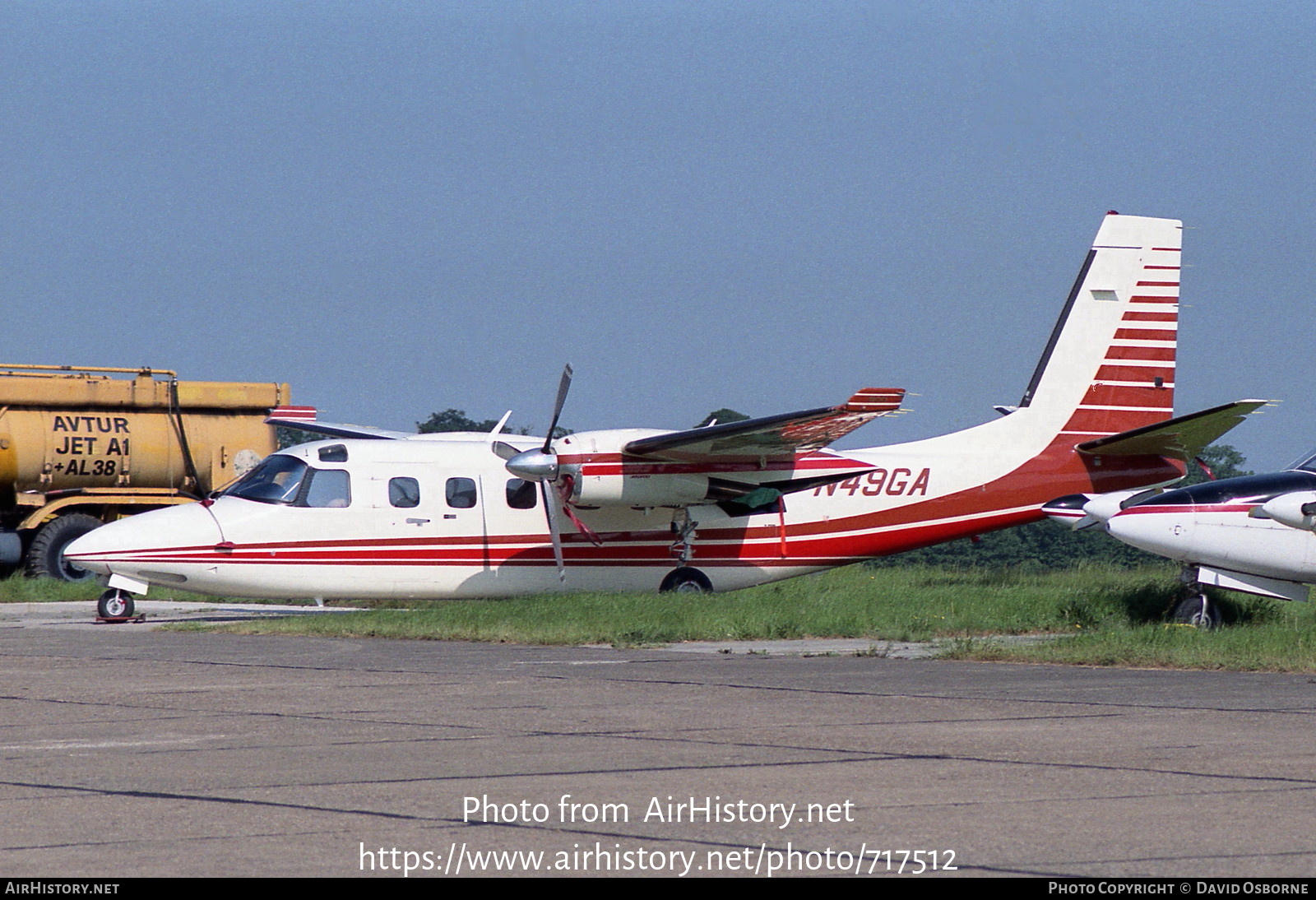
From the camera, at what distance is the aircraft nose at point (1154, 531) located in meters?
14.9

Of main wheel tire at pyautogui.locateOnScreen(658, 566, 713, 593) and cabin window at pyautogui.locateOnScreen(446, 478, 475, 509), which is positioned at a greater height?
cabin window at pyautogui.locateOnScreen(446, 478, 475, 509)

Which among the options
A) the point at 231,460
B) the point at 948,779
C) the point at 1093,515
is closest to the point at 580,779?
the point at 948,779

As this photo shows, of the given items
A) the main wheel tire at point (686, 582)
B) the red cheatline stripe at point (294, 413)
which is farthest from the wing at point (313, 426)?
the main wheel tire at point (686, 582)

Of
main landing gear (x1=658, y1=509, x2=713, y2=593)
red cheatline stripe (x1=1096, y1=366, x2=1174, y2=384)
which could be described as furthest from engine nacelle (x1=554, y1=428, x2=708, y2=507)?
red cheatline stripe (x1=1096, y1=366, x2=1174, y2=384)

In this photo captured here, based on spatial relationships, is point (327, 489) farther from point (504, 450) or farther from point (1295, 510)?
point (1295, 510)

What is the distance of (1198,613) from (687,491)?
6.46 m

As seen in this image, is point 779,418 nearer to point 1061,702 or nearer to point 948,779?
point 1061,702

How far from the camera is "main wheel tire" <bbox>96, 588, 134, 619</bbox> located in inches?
732

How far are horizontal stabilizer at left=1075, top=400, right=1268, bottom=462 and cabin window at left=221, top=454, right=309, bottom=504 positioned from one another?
32.5 feet

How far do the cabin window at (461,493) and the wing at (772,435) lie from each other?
1985 millimetres

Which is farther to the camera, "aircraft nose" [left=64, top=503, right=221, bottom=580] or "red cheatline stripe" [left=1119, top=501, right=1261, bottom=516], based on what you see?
"aircraft nose" [left=64, top=503, right=221, bottom=580]

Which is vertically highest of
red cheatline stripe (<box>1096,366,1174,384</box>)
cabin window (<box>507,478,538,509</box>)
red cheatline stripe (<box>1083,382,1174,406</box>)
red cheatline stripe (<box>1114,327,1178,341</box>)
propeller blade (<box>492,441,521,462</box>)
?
red cheatline stripe (<box>1114,327,1178,341</box>)

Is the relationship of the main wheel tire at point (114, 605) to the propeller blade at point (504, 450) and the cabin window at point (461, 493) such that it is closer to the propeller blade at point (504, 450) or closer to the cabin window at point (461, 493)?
the cabin window at point (461, 493)

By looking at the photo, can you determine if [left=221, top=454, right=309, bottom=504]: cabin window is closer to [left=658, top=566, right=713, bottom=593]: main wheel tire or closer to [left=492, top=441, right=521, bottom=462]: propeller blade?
[left=492, top=441, right=521, bottom=462]: propeller blade
